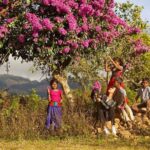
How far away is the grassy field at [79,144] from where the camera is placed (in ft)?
41.4

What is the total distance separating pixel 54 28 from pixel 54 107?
391cm

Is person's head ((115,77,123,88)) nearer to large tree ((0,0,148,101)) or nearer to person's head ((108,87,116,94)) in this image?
person's head ((108,87,116,94))

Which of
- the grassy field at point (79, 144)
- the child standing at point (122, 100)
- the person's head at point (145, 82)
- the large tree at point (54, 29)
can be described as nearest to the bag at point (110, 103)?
the child standing at point (122, 100)

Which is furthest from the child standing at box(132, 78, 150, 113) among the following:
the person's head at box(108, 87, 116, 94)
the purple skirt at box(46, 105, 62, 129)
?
the purple skirt at box(46, 105, 62, 129)

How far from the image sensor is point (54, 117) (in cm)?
1544

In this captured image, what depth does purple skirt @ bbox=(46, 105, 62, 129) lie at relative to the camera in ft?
50.8

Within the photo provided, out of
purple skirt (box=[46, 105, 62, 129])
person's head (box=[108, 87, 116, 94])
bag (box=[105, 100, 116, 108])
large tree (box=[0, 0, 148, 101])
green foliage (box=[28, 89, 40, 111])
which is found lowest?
purple skirt (box=[46, 105, 62, 129])

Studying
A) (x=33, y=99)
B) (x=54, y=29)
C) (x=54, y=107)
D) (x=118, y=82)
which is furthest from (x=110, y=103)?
(x=33, y=99)

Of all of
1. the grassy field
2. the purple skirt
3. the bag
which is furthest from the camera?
the bag

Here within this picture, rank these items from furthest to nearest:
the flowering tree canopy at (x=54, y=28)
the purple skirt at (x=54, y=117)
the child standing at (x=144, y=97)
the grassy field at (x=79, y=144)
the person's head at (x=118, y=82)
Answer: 1. the child standing at (x=144, y=97)
2. the flowering tree canopy at (x=54, y=28)
3. the person's head at (x=118, y=82)
4. the purple skirt at (x=54, y=117)
5. the grassy field at (x=79, y=144)

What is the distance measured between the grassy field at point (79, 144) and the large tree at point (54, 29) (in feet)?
16.5

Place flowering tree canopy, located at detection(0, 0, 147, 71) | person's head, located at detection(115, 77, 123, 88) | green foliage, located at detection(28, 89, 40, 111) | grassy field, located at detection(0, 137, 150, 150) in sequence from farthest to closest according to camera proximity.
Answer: green foliage, located at detection(28, 89, 40, 111) → flowering tree canopy, located at detection(0, 0, 147, 71) → person's head, located at detection(115, 77, 123, 88) → grassy field, located at detection(0, 137, 150, 150)

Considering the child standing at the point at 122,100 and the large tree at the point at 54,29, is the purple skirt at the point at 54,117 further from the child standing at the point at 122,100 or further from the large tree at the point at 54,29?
the large tree at the point at 54,29

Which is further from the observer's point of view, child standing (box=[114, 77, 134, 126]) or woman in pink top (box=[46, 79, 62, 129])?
child standing (box=[114, 77, 134, 126])
